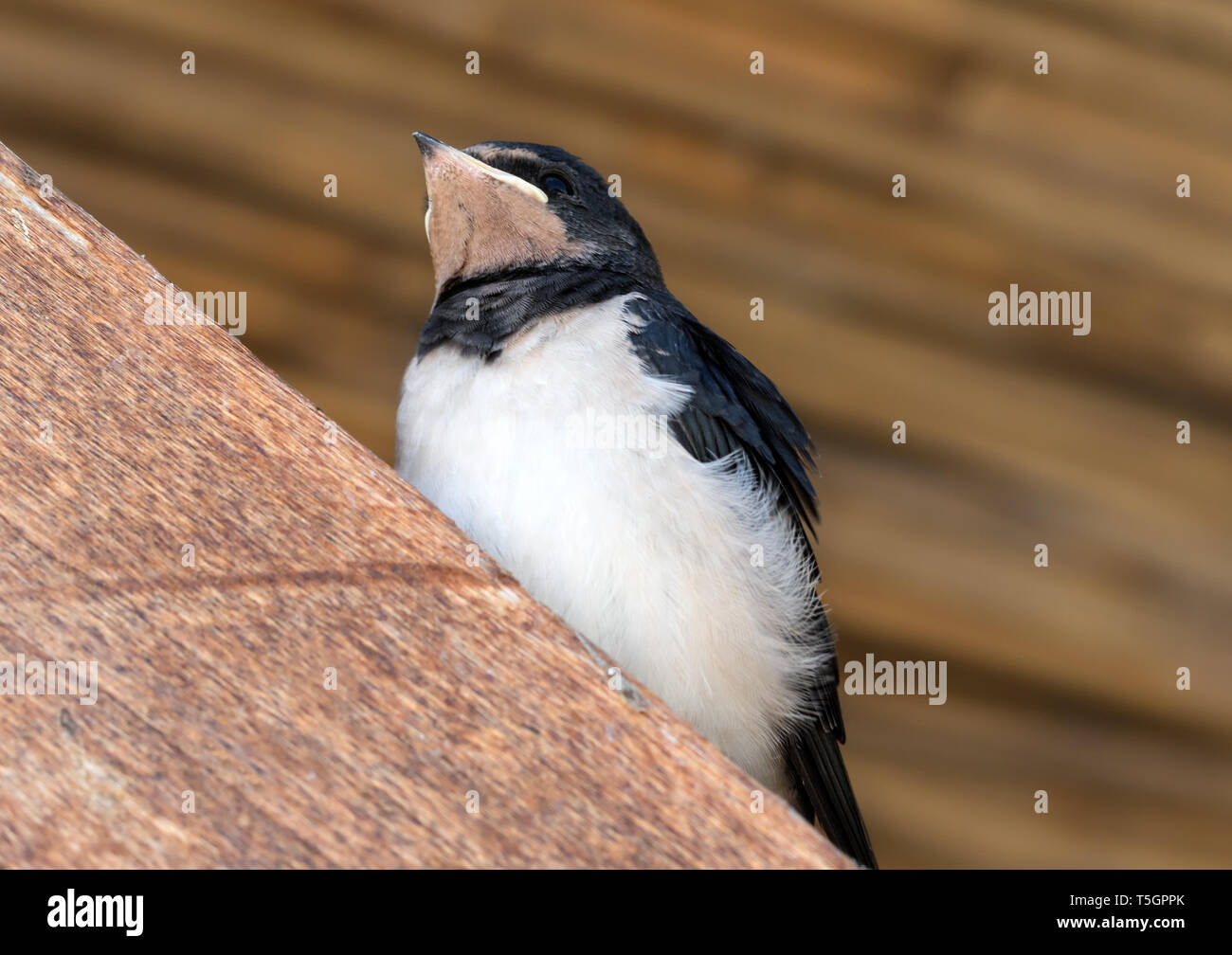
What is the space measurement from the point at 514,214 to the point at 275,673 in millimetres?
1269

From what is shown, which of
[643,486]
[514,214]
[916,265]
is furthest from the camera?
[916,265]

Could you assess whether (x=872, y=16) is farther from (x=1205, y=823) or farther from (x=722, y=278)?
(x=1205, y=823)

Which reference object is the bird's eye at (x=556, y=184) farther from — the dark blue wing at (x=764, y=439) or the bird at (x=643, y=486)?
the dark blue wing at (x=764, y=439)

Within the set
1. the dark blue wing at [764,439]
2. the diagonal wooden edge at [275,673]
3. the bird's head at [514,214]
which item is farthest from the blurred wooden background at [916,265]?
the diagonal wooden edge at [275,673]

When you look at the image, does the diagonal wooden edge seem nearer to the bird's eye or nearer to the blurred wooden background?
the bird's eye

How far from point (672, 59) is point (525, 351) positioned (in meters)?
0.98

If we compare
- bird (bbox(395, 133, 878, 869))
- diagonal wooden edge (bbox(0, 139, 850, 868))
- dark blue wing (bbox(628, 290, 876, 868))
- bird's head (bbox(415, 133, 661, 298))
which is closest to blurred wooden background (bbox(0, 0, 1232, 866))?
bird's head (bbox(415, 133, 661, 298))

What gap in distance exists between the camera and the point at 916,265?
2.50 metres

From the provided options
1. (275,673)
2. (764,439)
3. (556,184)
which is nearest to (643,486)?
(764,439)

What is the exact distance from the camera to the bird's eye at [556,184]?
217cm

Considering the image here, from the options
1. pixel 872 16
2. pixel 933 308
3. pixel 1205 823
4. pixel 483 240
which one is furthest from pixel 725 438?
pixel 1205 823

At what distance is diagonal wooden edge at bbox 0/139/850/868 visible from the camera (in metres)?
0.85

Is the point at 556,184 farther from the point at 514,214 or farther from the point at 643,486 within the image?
the point at 643,486

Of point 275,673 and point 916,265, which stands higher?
point 916,265
